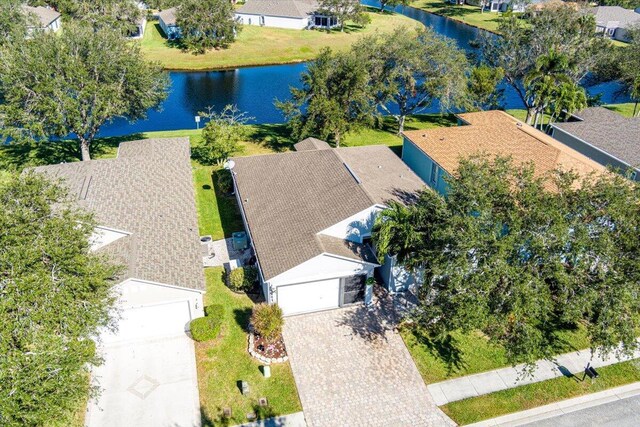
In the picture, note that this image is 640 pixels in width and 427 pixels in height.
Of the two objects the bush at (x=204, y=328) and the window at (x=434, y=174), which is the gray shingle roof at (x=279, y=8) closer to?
the window at (x=434, y=174)

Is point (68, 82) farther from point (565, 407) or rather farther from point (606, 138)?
point (606, 138)

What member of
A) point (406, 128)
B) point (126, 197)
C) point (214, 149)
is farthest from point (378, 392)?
point (406, 128)

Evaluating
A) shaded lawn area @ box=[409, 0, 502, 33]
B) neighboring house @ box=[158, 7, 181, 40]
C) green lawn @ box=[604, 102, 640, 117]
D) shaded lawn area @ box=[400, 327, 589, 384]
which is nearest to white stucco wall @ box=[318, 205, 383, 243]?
shaded lawn area @ box=[400, 327, 589, 384]

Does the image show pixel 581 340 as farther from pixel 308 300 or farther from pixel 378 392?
pixel 308 300

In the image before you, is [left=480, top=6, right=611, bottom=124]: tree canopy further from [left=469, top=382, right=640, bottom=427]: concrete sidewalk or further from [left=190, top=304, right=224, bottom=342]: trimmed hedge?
[left=190, top=304, right=224, bottom=342]: trimmed hedge

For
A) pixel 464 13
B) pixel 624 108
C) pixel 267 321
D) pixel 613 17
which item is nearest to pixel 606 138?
pixel 624 108

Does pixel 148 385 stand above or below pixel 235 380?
below
